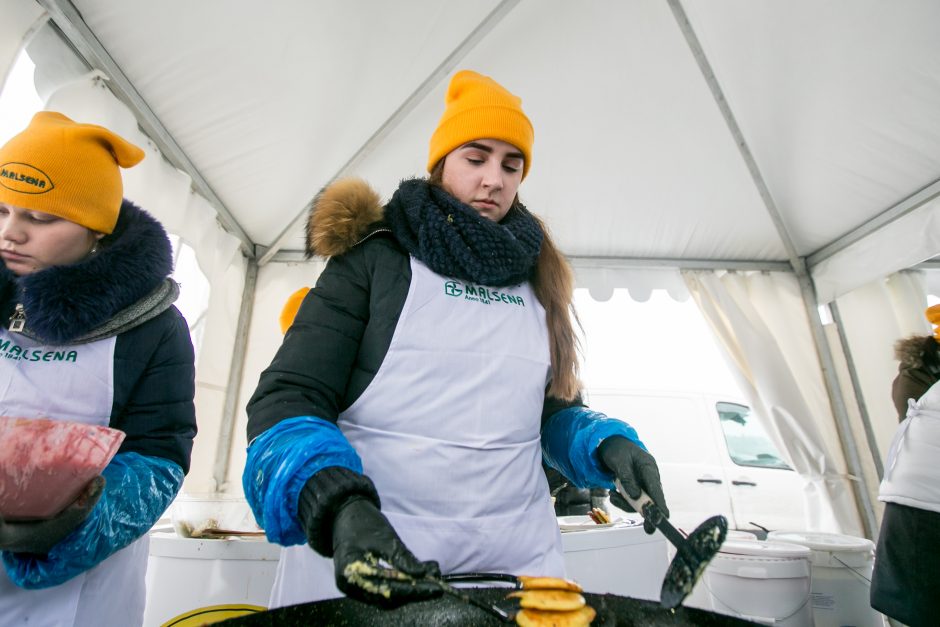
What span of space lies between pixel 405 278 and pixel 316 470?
485mm

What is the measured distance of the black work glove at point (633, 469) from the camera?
92 centimetres

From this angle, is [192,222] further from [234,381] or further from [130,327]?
[130,327]

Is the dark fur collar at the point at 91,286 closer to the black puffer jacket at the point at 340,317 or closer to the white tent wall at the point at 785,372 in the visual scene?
the black puffer jacket at the point at 340,317

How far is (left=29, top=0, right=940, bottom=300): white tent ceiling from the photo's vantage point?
7.37ft

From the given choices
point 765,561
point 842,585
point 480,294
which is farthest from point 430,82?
point 842,585

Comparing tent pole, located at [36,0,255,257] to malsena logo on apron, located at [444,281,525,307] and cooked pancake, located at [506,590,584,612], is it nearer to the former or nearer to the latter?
malsena logo on apron, located at [444,281,525,307]

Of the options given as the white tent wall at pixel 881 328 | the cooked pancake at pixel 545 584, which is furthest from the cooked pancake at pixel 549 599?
the white tent wall at pixel 881 328

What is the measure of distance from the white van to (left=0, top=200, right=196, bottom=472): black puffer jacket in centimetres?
407

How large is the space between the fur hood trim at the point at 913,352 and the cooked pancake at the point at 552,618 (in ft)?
9.42

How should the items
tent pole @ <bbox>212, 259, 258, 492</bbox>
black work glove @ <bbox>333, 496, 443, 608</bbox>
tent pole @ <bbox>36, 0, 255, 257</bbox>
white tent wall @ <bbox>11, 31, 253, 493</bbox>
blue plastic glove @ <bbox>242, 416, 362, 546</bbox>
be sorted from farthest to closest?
1. tent pole @ <bbox>212, 259, 258, 492</bbox>
2. white tent wall @ <bbox>11, 31, 253, 493</bbox>
3. tent pole @ <bbox>36, 0, 255, 257</bbox>
4. blue plastic glove @ <bbox>242, 416, 362, 546</bbox>
5. black work glove @ <bbox>333, 496, 443, 608</bbox>

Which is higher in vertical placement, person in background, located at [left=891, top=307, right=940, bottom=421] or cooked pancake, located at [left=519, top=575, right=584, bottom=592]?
person in background, located at [left=891, top=307, right=940, bottom=421]

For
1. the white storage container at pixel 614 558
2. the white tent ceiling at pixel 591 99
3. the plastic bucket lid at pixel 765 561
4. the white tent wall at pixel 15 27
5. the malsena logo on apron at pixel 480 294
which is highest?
the white tent ceiling at pixel 591 99

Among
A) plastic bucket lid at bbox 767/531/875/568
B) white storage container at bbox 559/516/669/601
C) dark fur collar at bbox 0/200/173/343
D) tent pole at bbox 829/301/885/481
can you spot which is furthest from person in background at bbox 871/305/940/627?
dark fur collar at bbox 0/200/173/343

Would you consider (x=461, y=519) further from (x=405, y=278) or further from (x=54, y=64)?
(x=54, y=64)
